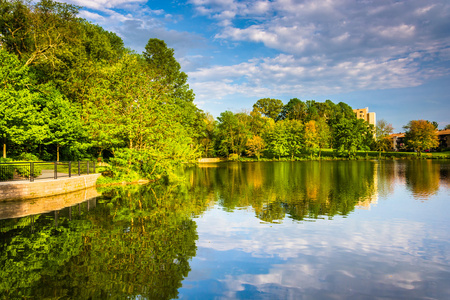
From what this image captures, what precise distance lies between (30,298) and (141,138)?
2424 cm

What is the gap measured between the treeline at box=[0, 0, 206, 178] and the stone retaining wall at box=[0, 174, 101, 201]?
571 centimetres

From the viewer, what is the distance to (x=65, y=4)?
134 feet

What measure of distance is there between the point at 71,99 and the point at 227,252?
37642mm

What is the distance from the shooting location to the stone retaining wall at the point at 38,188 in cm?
1714

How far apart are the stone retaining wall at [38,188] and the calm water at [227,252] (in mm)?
1909

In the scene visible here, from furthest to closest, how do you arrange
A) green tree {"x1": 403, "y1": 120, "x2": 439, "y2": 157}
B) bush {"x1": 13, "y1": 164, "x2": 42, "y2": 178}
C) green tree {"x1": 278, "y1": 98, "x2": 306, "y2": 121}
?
green tree {"x1": 278, "y1": 98, "x2": 306, "y2": 121}
green tree {"x1": 403, "y1": 120, "x2": 439, "y2": 157}
bush {"x1": 13, "y1": 164, "x2": 42, "y2": 178}

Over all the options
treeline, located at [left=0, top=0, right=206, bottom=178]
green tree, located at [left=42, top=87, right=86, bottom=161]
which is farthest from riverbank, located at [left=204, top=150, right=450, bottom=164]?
green tree, located at [left=42, top=87, right=86, bottom=161]

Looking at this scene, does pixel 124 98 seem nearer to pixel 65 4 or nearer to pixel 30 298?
pixel 65 4

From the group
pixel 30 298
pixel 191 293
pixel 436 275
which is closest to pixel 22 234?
pixel 30 298

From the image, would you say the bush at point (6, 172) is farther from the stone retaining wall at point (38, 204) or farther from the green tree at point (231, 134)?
the green tree at point (231, 134)

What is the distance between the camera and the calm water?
23.5 feet

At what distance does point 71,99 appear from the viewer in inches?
1558

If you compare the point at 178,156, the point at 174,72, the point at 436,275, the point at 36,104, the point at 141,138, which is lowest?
the point at 436,275

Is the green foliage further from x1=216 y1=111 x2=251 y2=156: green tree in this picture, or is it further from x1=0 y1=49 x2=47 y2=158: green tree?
x1=216 y1=111 x2=251 y2=156: green tree
